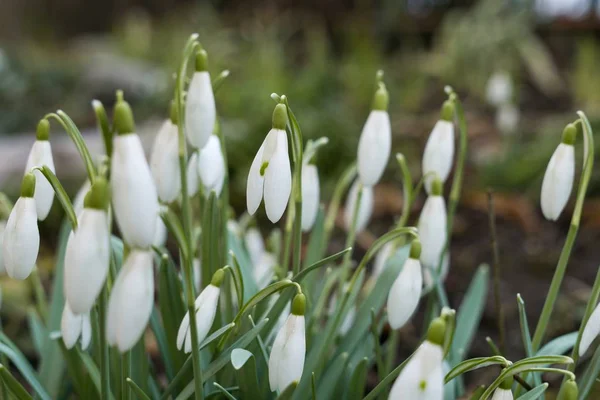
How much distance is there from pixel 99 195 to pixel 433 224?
0.59 metres

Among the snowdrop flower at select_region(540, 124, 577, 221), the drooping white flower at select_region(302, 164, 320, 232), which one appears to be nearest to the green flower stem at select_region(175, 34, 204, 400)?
the drooping white flower at select_region(302, 164, 320, 232)

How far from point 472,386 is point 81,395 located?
36.9 inches

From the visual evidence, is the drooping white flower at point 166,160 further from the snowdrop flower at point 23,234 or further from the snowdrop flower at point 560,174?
the snowdrop flower at point 560,174

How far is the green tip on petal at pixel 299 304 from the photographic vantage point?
829 mm

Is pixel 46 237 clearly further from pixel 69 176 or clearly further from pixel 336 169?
pixel 336 169

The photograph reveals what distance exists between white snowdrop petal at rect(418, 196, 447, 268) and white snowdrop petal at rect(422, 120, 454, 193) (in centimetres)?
6

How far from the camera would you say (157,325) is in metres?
1.21

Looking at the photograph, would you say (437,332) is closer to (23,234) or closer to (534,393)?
(534,393)

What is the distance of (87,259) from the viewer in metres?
0.63

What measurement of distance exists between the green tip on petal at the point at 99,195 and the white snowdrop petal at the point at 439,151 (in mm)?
619

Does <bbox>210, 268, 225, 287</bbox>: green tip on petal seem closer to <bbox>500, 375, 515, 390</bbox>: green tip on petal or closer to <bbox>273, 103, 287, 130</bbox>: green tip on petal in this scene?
<bbox>273, 103, 287, 130</bbox>: green tip on petal

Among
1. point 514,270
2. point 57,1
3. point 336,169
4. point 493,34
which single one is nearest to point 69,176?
point 336,169

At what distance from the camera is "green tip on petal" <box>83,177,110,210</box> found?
617mm

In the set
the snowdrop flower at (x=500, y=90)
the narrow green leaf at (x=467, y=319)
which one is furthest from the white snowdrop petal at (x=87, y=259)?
the snowdrop flower at (x=500, y=90)
